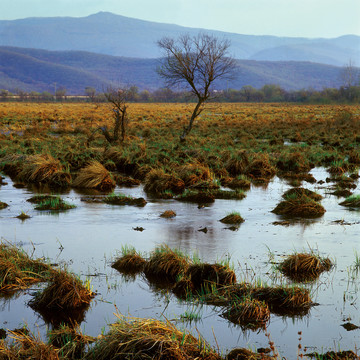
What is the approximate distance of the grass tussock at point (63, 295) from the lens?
695 centimetres

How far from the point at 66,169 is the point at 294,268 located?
12635 mm

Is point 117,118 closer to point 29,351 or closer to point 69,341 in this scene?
point 69,341

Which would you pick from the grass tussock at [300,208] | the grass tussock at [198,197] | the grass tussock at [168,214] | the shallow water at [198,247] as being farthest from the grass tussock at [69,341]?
the grass tussock at [198,197]

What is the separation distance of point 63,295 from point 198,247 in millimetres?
3256

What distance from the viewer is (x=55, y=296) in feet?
23.0

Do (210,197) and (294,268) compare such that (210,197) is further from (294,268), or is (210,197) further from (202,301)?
(202,301)

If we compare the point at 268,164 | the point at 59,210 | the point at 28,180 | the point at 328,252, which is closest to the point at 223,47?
the point at 268,164

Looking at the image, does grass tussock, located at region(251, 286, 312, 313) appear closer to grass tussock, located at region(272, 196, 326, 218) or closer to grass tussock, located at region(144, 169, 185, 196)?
grass tussock, located at region(272, 196, 326, 218)

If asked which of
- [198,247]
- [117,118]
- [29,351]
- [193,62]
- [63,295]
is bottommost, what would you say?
[198,247]

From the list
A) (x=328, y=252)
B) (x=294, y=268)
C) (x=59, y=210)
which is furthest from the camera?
(x=59, y=210)

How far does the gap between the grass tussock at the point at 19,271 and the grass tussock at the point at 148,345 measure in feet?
8.44

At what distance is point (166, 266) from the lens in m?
8.20

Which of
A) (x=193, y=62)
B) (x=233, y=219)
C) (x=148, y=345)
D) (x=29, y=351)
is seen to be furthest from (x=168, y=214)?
(x=193, y=62)

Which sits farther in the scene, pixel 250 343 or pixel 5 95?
pixel 5 95
